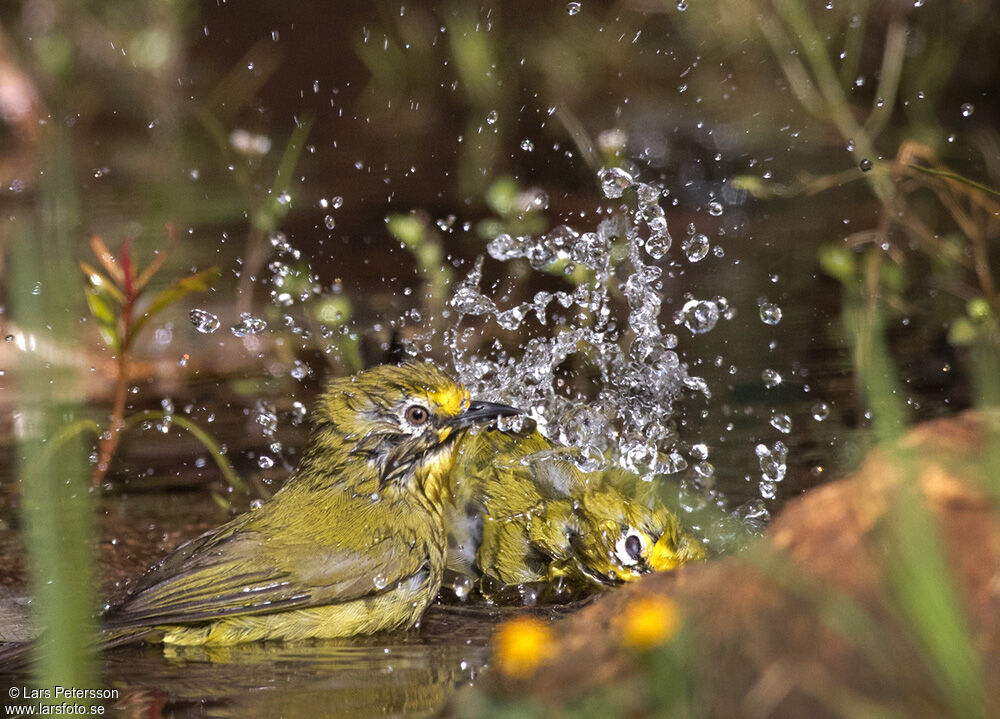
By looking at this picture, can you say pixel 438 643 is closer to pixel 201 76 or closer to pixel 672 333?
pixel 672 333

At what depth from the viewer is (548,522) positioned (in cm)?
433

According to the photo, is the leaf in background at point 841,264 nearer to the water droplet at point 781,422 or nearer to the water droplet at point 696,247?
the water droplet at point 781,422

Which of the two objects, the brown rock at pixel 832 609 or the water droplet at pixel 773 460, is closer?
the brown rock at pixel 832 609

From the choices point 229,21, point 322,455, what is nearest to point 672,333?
point 322,455

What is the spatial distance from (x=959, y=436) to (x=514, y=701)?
1.08m

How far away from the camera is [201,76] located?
10.4m

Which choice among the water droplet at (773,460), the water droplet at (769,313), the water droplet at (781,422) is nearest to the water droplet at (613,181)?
the water droplet at (769,313)

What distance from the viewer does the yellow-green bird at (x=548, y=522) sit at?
4.07m

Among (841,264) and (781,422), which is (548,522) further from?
(841,264)

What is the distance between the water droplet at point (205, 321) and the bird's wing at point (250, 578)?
8.02 feet

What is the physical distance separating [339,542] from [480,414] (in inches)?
25.8

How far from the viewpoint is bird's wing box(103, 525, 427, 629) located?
3912mm

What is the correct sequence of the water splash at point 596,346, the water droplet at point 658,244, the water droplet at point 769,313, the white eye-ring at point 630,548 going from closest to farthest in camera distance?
the white eye-ring at point 630,548
the water splash at point 596,346
the water droplet at point 658,244
the water droplet at point 769,313

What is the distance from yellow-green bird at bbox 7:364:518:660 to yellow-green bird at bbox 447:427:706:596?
0.47ft
